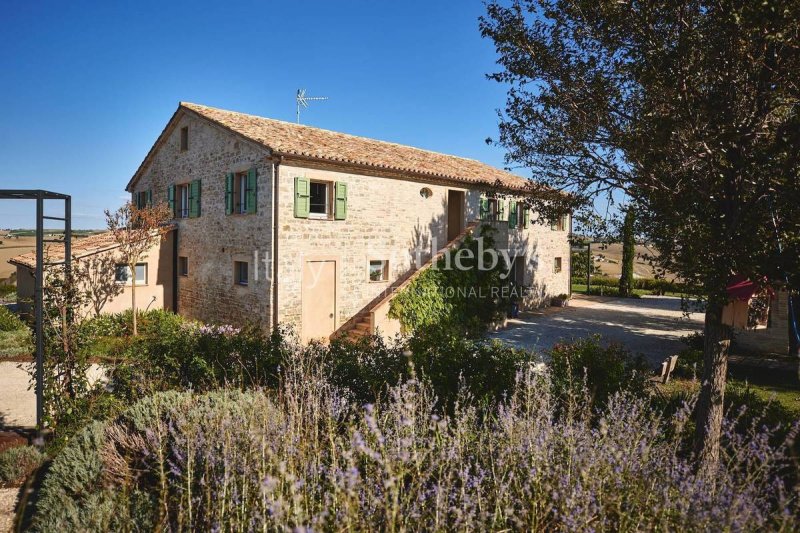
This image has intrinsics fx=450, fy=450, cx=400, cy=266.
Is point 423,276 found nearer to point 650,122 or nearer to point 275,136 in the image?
point 275,136

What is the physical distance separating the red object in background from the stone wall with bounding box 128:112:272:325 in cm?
1006

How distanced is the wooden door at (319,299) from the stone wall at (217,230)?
1.09 metres

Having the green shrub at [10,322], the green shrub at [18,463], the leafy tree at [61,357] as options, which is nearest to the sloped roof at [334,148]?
the leafy tree at [61,357]

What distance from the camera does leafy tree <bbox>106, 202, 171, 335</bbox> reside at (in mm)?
14250

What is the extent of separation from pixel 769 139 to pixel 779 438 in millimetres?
3481

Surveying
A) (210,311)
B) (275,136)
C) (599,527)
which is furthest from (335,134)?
(599,527)

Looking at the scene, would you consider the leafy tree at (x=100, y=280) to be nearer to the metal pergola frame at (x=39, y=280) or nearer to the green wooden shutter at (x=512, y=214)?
the metal pergola frame at (x=39, y=280)

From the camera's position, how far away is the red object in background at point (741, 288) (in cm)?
476

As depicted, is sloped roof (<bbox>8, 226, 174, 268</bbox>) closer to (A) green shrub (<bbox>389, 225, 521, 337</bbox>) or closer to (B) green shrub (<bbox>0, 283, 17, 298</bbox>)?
(B) green shrub (<bbox>0, 283, 17, 298</bbox>)

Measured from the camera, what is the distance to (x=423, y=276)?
14.5 metres

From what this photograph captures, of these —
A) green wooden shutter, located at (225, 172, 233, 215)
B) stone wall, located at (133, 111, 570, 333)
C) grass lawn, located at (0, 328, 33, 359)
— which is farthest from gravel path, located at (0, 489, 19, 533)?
green wooden shutter, located at (225, 172, 233, 215)

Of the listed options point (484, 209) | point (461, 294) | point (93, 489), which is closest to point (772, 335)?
point (461, 294)

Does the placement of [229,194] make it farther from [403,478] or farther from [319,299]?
[403,478]

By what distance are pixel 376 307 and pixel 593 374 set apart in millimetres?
7471
